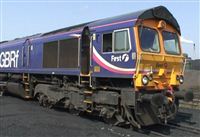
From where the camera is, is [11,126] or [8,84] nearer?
[11,126]

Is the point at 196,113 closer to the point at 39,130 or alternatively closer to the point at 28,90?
the point at 39,130

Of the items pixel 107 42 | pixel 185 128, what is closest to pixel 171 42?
pixel 107 42

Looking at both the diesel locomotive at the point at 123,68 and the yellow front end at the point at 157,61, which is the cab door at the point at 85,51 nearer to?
the diesel locomotive at the point at 123,68

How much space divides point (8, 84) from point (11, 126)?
32.5 ft

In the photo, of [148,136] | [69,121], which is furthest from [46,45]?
[148,136]

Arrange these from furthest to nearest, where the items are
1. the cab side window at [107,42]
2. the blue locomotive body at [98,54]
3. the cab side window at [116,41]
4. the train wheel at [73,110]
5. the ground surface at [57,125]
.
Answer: the train wheel at [73,110] → the cab side window at [107,42] → the cab side window at [116,41] → the blue locomotive body at [98,54] → the ground surface at [57,125]

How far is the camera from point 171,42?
40.7 feet

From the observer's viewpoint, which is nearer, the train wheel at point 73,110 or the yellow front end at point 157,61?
the yellow front end at point 157,61

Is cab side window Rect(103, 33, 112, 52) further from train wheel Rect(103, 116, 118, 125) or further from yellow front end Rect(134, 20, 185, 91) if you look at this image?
train wheel Rect(103, 116, 118, 125)

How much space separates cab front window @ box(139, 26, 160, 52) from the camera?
11065mm

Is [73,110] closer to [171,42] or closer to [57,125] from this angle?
[57,125]

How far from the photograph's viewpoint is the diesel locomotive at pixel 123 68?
1087 centimetres

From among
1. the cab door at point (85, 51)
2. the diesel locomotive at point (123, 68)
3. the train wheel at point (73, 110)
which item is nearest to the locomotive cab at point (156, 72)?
the diesel locomotive at point (123, 68)

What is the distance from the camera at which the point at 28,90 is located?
1788cm
